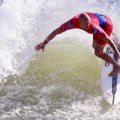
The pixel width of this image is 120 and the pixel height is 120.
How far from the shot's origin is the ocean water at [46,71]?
6207 mm

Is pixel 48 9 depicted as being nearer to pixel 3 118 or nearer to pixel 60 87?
pixel 60 87

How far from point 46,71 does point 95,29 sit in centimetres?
189

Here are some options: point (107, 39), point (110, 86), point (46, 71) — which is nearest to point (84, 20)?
point (107, 39)

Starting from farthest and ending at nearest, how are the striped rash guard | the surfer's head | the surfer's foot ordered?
the surfer's foot, the striped rash guard, the surfer's head

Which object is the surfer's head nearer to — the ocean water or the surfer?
the surfer

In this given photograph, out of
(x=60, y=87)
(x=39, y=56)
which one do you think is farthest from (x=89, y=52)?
(x=60, y=87)

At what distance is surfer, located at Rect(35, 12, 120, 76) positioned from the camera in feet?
19.2

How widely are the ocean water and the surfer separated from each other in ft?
2.47

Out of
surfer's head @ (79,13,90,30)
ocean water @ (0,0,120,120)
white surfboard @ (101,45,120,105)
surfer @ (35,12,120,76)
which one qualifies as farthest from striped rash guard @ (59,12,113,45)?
ocean water @ (0,0,120,120)

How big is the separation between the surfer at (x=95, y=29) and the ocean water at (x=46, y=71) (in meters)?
0.75

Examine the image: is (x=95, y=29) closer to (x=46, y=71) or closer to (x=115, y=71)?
(x=115, y=71)

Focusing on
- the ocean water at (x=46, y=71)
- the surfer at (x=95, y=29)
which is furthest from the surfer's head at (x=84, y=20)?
the ocean water at (x=46, y=71)

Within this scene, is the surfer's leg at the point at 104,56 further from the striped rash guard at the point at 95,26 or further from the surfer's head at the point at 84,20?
the surfer's head at the point at 84,20

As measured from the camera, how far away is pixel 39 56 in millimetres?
8320
